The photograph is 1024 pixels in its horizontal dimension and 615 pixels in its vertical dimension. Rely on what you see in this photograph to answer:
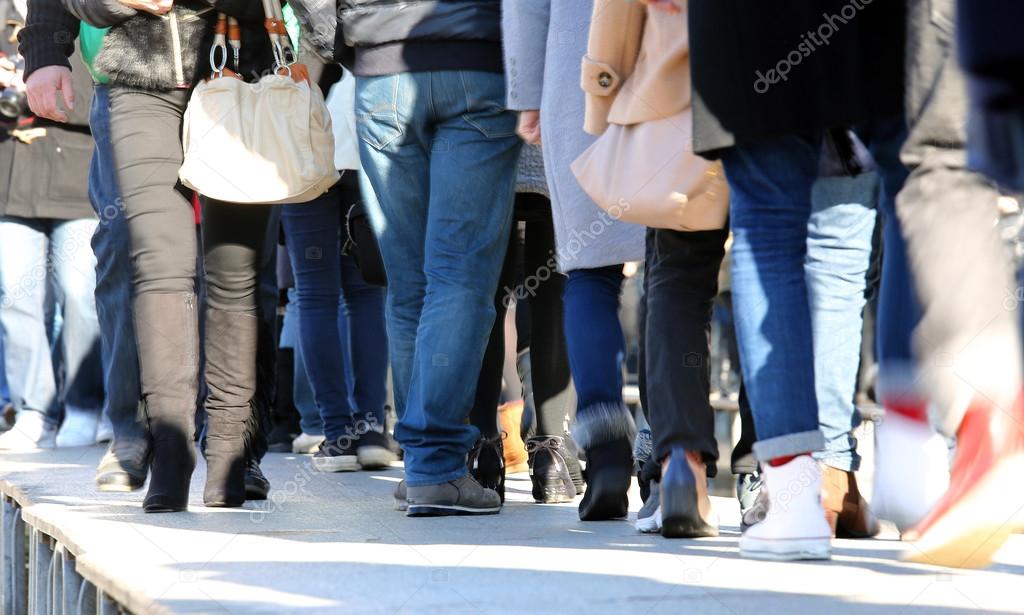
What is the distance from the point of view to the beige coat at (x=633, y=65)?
2.64 metres

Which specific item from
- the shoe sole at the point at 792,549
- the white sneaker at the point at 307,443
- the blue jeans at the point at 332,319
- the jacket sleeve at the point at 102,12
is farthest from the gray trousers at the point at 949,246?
the white sneaker at the point at 307,443

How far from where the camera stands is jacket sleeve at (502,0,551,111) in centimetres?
328

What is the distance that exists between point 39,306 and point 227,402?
3.15m

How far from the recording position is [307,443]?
5.54 metres

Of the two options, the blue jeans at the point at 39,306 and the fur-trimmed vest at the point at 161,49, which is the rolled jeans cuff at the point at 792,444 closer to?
the fur-trimmed vest at the point at 161,49

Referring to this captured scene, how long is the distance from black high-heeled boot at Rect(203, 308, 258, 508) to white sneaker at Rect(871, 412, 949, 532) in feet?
6.54

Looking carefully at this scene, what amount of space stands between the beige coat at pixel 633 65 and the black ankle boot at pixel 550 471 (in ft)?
3.84

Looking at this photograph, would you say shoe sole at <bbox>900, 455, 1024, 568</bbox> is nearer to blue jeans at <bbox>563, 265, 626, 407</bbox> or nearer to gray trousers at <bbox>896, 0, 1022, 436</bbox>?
gray trousers at <bbox>896, 0, 1022, 436</bbox>

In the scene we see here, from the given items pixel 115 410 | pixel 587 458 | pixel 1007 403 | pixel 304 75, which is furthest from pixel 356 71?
pixel 1007 403

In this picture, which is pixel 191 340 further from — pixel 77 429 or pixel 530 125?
pixel 77 429

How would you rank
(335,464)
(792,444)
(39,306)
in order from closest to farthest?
(792,444) < (335,464) < (39,306)

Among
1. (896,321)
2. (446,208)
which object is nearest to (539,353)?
(446,208)

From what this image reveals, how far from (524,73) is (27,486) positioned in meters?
2.00

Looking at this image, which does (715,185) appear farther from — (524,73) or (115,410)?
(115,410)
